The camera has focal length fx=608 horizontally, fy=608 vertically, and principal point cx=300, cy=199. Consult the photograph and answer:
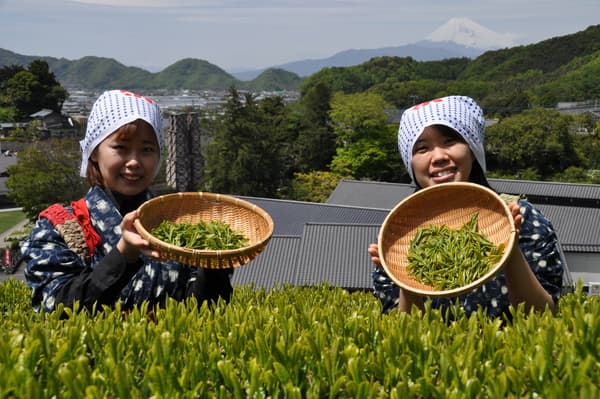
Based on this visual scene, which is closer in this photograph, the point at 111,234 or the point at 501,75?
the point at 111,234

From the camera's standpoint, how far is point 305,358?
1854 mm

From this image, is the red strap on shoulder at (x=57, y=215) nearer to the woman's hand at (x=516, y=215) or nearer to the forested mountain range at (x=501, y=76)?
the woman's hand at (x=516, y=215)

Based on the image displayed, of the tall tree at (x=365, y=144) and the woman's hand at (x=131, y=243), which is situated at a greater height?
the woman's hand at (x=131, y=243)

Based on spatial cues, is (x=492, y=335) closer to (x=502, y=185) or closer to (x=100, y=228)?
(x=100, y=228)

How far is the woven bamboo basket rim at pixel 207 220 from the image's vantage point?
101 inches

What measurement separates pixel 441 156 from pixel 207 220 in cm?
129

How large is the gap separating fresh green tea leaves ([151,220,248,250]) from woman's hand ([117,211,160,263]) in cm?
24

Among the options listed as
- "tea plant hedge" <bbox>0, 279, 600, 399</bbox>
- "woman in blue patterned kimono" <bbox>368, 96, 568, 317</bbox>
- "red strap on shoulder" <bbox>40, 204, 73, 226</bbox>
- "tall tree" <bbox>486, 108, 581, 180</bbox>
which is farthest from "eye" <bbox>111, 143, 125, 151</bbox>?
"tall tree" <bbox>486, 108, 581, 180</bbox>

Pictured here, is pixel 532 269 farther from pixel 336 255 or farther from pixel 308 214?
pixel 308 214

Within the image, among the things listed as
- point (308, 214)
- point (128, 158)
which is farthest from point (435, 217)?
point (308, 214)

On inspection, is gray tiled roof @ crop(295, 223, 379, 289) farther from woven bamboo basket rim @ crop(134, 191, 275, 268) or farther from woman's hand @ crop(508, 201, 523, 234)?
woman's hand @ crop(508, 201, 523, 234)

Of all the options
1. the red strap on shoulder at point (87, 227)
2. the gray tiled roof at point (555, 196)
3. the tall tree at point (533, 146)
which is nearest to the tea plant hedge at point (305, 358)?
the red strap on shoulder at point (87, 227)

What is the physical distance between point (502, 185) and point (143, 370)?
2364cm

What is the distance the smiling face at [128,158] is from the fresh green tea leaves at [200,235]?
246 millimetres
